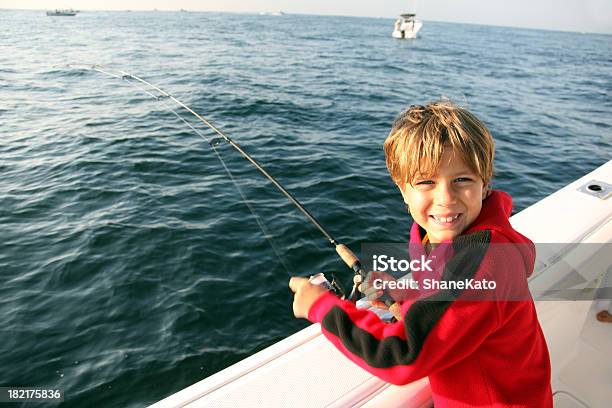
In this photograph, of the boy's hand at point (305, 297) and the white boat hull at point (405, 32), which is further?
the white boat hull at point (405, 32)

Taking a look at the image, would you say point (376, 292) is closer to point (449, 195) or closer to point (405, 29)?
point (449, 195)

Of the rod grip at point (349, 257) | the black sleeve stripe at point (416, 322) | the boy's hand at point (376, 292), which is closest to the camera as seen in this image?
the black sleeve stripe at point (416, 322)

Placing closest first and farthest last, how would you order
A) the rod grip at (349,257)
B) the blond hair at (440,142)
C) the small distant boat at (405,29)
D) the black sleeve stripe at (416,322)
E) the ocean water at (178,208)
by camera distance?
the black sleeve stripe at (416,322)
the blond hair at (440,142)
the rod grip at (349,257)
the ocean water at (178,208)
the small distant boat at (405,29)

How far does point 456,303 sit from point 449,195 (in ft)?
1.32

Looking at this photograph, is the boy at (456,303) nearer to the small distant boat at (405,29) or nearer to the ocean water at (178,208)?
the ocean water at (178,208)

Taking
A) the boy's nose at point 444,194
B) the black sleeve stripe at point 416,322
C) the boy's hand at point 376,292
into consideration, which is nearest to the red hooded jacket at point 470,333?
the black sleeve stripe at point 416,322

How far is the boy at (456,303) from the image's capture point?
1197mm

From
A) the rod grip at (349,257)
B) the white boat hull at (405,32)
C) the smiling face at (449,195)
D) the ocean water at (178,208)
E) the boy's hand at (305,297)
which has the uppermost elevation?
the white boat hull at (405,32)

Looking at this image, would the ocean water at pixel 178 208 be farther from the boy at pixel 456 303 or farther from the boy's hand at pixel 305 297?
the boy's hand at pixel 305 297

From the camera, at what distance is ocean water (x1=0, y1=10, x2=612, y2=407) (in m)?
3.92

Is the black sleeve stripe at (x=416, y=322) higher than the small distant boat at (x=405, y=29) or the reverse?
the reverse

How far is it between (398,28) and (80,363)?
195ft

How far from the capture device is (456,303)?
1182 mm

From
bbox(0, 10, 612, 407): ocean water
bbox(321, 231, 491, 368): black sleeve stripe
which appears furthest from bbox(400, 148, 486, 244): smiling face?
bbox(0, 10, 612, 407): ocean water
